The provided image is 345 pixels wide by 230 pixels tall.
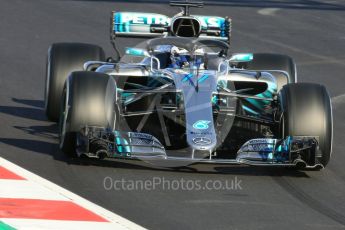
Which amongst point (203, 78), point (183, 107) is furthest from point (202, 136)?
point (203, 78)

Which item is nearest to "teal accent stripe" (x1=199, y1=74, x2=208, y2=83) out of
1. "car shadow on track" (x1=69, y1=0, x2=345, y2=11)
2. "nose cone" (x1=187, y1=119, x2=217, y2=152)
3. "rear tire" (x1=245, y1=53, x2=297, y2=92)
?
"nose cone" (x1=187, y1=119, x2=217, y2=152)

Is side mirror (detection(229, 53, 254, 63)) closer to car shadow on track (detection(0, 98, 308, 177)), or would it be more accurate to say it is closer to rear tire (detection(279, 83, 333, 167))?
rear tire (detection(279, 83, 333, 167))

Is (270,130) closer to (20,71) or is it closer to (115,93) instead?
(115,93)

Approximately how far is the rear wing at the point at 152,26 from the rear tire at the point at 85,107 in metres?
2.26

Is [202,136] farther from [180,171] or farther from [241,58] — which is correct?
[241,58]

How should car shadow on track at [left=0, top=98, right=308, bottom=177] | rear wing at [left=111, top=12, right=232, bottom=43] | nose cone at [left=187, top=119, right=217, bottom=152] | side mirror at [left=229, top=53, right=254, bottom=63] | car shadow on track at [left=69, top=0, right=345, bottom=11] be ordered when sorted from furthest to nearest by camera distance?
car shadow on track at [left=69, top=0, right=345, bottom=11] → rear wing at [left=111, top=12, right=232, bottom=43] → side mirror at [left=229, top=53, right=254, bottom=63] → car shadow on track at [left=0, top=98, right=308, bottom=177] → nose cone at [left=187, top=119, right=217, bottom=152]

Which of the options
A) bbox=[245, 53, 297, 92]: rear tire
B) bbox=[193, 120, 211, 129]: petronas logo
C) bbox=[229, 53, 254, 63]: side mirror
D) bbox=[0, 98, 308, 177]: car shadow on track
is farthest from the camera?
bbox=[245, 53, 297, 92]: rear tire

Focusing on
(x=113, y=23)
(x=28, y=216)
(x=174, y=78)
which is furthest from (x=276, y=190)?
(x=113, y=23)

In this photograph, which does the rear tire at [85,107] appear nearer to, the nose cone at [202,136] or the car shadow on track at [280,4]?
the nose cone at [202,136]

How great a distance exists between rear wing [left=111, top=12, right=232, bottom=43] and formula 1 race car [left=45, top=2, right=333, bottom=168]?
41 centimetres

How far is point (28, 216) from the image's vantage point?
7.80 m

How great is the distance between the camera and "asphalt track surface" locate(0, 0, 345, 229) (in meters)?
8.34

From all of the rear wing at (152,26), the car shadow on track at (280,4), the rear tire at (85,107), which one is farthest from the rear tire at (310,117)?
the car shadow on track at (280,4)

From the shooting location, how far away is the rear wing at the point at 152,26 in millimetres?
12078
